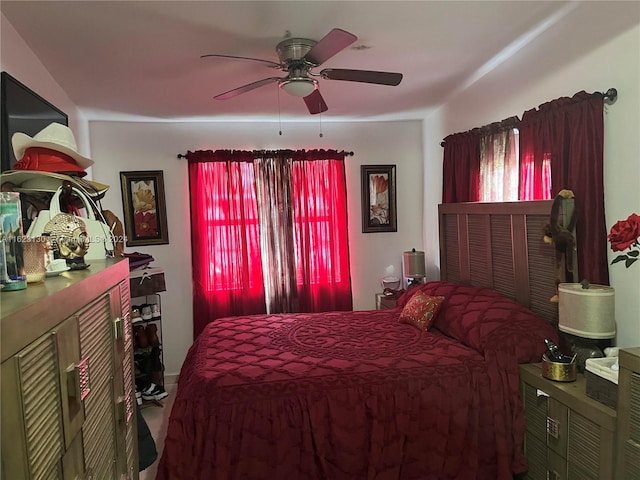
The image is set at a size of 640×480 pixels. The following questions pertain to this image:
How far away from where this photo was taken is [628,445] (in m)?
1.72

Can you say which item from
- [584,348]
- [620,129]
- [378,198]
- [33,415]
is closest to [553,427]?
[584,348]

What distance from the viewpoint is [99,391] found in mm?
1242

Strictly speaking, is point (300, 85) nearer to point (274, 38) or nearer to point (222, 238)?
point (274, 38)

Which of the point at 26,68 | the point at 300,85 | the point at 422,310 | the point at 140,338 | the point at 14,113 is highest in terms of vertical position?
the point at 26,68

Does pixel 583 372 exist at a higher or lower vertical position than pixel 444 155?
lower

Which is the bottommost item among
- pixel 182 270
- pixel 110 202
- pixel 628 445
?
pixel 628 445

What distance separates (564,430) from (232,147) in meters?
3.69

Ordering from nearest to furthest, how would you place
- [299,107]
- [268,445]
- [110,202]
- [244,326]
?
[268,445]
[244,326]
[299,107]
[110,202]

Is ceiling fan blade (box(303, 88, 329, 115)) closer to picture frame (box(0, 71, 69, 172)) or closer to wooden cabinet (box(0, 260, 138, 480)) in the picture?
picture frame (box(0, 71, 69, 172))

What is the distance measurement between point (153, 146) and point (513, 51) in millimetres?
3294

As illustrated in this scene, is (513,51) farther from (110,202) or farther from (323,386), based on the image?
(110,202)

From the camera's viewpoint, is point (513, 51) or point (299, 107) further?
point (299, 107)

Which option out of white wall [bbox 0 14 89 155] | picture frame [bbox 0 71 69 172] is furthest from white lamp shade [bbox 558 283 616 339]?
white wall [bbox 0 14 89 155]

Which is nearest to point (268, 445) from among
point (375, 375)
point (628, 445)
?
point (375, 375)
